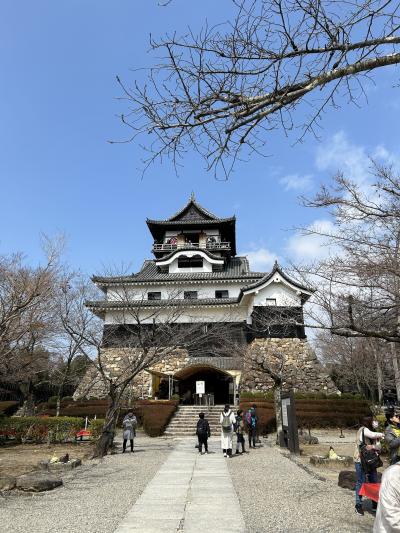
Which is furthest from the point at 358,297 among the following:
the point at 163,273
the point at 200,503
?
the point at 163,273

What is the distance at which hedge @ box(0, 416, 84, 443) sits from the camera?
20266 millimetres

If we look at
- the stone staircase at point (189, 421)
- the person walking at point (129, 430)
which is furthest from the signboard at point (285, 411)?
the stone staircase at point (189, 421)

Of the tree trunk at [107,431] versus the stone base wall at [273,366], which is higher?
the stone base wall at [273,366]

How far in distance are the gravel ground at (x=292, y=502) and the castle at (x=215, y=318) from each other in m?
15.4

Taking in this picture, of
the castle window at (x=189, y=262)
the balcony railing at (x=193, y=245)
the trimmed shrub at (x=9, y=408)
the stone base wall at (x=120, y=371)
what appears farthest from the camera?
the balcony railing at (x=193, y=245)

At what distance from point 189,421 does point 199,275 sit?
496 inches

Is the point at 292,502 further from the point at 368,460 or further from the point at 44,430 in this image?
the point at 44,430

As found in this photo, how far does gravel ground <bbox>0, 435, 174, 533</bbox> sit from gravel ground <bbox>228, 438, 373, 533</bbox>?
217 cm

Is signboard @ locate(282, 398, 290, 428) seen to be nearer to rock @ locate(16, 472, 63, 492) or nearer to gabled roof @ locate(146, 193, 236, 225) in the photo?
rock @ locate(16, 472, 63, 492)

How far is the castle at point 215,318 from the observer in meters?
28.8

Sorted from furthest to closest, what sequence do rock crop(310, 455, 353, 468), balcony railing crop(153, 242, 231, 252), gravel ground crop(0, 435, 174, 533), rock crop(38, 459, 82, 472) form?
balcony railing crop(153, 242, 231, 252) < rock crop(310, 455, 353, 468) < rock crop(38, 459, 82, 472) < gravel ground crop(0, 435, 174, 533)

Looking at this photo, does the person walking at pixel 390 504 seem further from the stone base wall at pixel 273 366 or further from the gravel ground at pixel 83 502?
the stone base wall at pixel 273 366

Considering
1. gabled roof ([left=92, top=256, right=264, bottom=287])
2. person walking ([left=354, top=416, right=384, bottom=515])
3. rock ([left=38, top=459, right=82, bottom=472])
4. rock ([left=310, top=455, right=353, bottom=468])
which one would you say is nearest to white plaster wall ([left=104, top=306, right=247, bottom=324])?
gabled roof ([left=92, top=256, right=264, bottom=287])

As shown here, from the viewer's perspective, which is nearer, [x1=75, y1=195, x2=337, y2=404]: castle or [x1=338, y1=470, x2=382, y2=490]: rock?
[x1=338, y1=470, x2=382, y2=490]: rock
